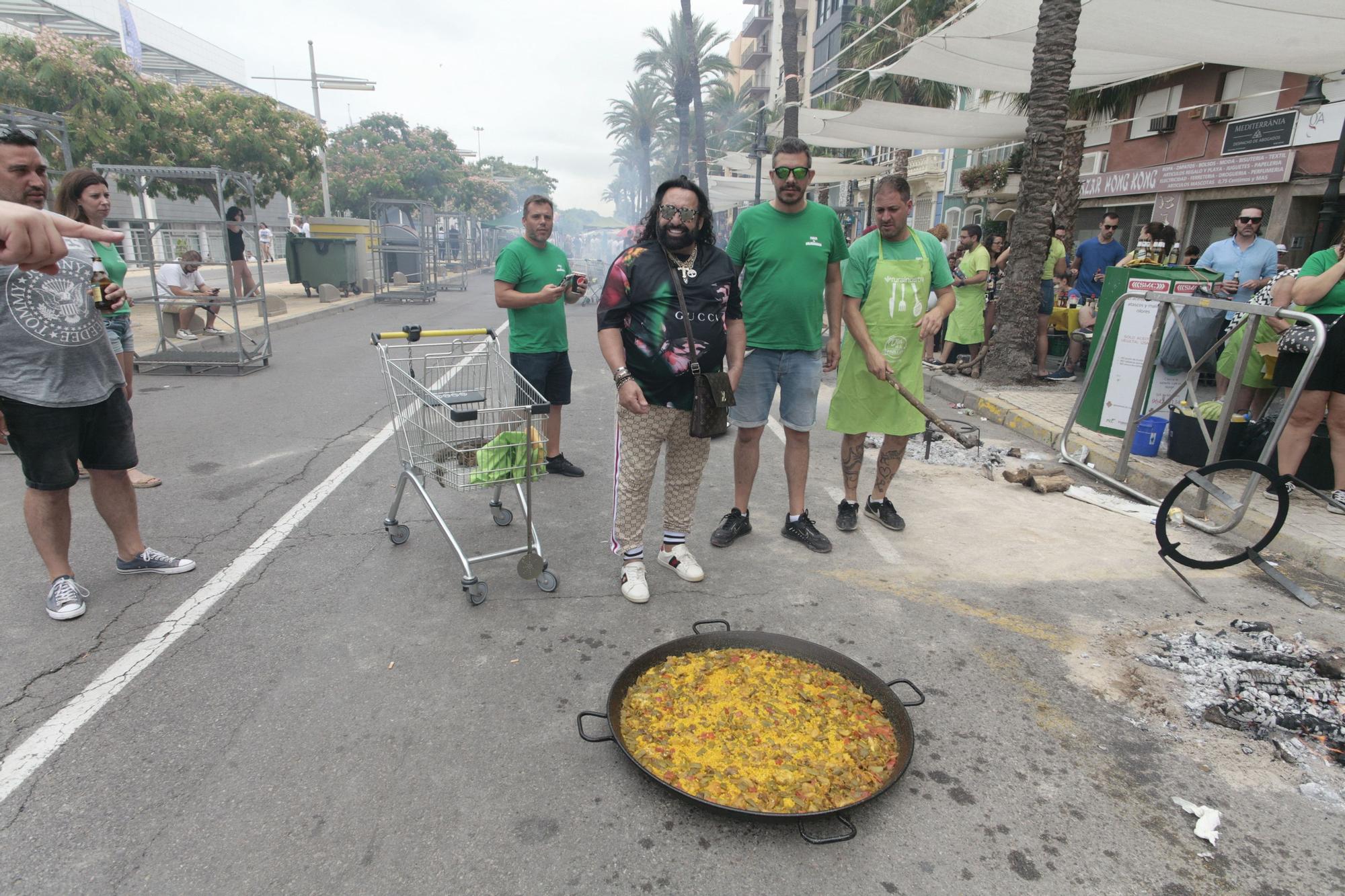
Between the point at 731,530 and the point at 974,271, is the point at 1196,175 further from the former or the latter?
the point at 731,530

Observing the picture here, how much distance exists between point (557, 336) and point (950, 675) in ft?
11.7

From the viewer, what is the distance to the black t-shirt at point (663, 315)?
3650 millimetres

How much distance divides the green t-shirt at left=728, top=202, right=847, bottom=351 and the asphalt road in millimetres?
1319

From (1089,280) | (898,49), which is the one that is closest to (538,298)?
(1089,280)

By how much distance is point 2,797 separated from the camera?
245 cm

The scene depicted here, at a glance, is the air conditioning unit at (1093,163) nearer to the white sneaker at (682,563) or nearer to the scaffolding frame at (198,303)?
the scaffolding frame at (198,303)

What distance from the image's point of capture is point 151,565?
13.3ft

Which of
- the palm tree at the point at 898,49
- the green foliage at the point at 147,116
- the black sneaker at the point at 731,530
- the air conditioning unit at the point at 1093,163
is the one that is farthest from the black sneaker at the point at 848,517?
the palm tree at the point at 898,49

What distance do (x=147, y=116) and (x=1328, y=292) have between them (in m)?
19.6

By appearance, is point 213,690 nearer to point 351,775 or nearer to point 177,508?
point 351,775

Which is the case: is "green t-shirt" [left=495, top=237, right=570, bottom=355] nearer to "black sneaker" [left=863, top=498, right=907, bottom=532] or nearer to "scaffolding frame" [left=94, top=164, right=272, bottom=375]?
"black sneaker" [left=863, top=498, right=907, bottom=532]

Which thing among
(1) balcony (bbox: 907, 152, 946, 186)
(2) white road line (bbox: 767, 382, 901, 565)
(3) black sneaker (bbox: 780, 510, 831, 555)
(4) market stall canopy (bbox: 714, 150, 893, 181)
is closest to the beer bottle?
(2) white road line (bbox: 767, 382, 901, 565)

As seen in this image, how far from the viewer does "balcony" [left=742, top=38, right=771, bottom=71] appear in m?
60.7

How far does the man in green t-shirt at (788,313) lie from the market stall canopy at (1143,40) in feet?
25.3
